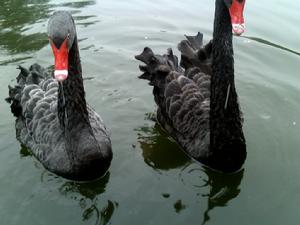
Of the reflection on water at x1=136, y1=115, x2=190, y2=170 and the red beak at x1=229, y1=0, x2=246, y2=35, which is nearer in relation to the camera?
the red beak at x1=229, y1=0, x2=246, y2=35

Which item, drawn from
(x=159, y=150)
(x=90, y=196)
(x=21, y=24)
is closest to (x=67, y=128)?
(x=90, y=196)

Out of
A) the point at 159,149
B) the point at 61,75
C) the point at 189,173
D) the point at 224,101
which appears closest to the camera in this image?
the point at 61,75

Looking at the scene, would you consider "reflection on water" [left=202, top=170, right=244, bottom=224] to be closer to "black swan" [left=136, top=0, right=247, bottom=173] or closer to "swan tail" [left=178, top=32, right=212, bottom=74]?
"black swan" [left=136, top=0, right=247, bottom=173]

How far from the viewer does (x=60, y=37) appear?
→ 3143 millimetres

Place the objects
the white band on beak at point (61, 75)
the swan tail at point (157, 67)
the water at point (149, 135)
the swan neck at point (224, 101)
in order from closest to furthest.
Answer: the white band on beak at point (61, 75) < the swan neck at point (224, 101) < the water at point (149, 135) < the swan tail at point (157, 67)

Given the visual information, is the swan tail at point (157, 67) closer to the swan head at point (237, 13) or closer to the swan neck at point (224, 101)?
the swan neck at point (224, 101)

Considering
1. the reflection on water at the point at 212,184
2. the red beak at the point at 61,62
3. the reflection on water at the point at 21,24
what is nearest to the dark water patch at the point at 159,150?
the reflection on water at the point at 212,184

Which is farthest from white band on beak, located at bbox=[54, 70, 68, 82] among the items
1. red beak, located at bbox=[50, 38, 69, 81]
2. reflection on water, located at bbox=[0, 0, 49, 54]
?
reflection on water, located at bbox=[0, 0, 49, 54]

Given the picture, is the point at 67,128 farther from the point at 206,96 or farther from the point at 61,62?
the point at 206,96

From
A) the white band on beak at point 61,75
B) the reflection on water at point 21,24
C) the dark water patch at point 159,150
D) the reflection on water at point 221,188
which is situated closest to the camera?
the white band on beak at point 61,75

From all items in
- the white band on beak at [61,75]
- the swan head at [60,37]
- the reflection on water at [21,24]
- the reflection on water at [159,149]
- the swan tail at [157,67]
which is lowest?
the reflection on water at [159,149]

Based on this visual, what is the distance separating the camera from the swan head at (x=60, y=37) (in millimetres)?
3082

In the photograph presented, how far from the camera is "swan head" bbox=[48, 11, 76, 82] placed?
3.08 meters

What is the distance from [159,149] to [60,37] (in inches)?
70.7
